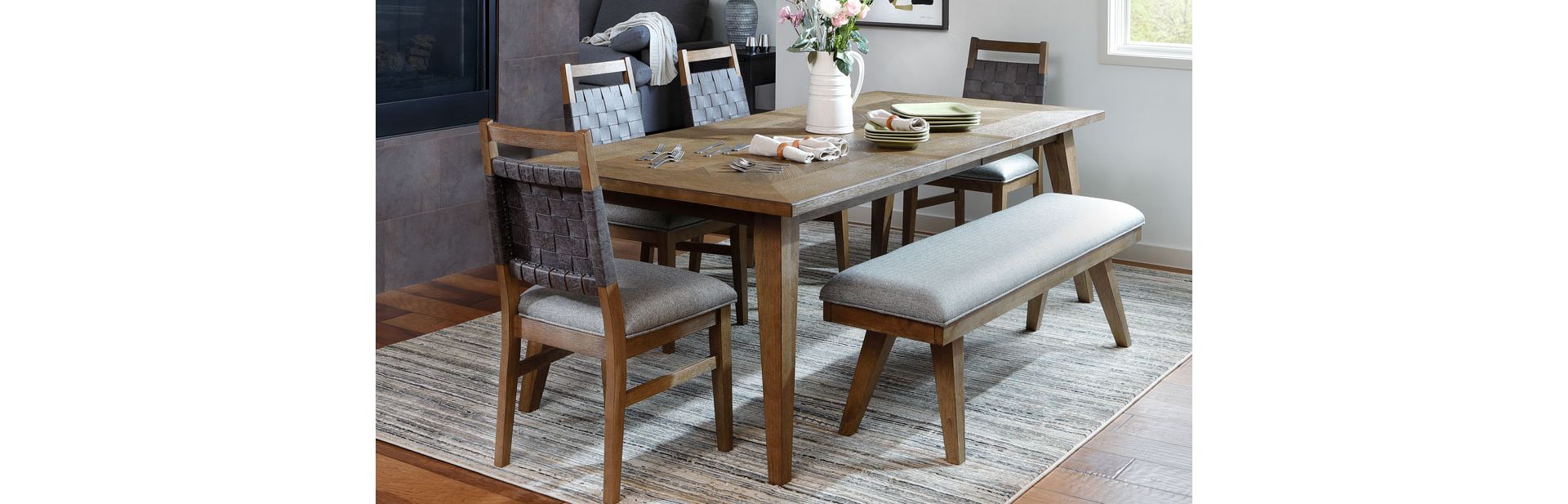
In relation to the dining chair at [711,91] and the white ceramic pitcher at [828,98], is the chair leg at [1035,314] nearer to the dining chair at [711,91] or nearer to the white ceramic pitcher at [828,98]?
the white ceramic pitcher at [828,98]

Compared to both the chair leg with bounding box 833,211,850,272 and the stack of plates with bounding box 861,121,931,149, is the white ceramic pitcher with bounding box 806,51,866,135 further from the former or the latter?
the chair leg with bounding box 833,211,850,272

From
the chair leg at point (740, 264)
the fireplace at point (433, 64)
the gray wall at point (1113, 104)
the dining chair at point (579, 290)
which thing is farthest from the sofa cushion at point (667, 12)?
the dining chair at point (579, 290)

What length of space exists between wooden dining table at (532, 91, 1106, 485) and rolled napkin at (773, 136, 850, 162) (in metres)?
0.03

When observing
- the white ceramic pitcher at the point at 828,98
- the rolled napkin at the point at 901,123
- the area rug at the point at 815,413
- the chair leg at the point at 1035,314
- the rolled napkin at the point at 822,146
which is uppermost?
the white ceramic pitcher at the point at 828,98

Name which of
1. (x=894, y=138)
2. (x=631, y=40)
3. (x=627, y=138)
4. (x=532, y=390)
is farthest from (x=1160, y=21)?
(x=631, y=40)

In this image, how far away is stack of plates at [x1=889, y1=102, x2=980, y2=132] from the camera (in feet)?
11.0

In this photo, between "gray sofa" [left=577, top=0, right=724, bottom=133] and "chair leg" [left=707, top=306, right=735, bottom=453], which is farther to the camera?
"gray sofa" [left=577, top=0, right=724, bottom=133]

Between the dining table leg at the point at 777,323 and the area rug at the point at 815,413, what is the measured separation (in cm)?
10

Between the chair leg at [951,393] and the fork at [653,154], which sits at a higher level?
the fork at [653,154]

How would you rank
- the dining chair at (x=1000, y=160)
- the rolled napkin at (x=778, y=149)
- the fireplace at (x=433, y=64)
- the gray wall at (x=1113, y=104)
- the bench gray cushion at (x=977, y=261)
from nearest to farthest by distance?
the bench gray cushion at (x=977, y=261) < the rolled napkin at (x=778, y=149) < the fireplace at (x=433, y=64) < the dining chair at (x=1000, y=160) < the gray wall at (x=1113, y=104)

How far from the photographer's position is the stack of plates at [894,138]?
3092 millimetres

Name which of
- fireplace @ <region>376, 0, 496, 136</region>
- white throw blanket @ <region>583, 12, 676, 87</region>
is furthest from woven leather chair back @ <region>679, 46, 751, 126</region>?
white throw blanket @ <region>583, 12, 676, 87</region>

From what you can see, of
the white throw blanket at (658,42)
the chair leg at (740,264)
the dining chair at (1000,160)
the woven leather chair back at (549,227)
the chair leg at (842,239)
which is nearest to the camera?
the woven leather chair back at (549,227)
